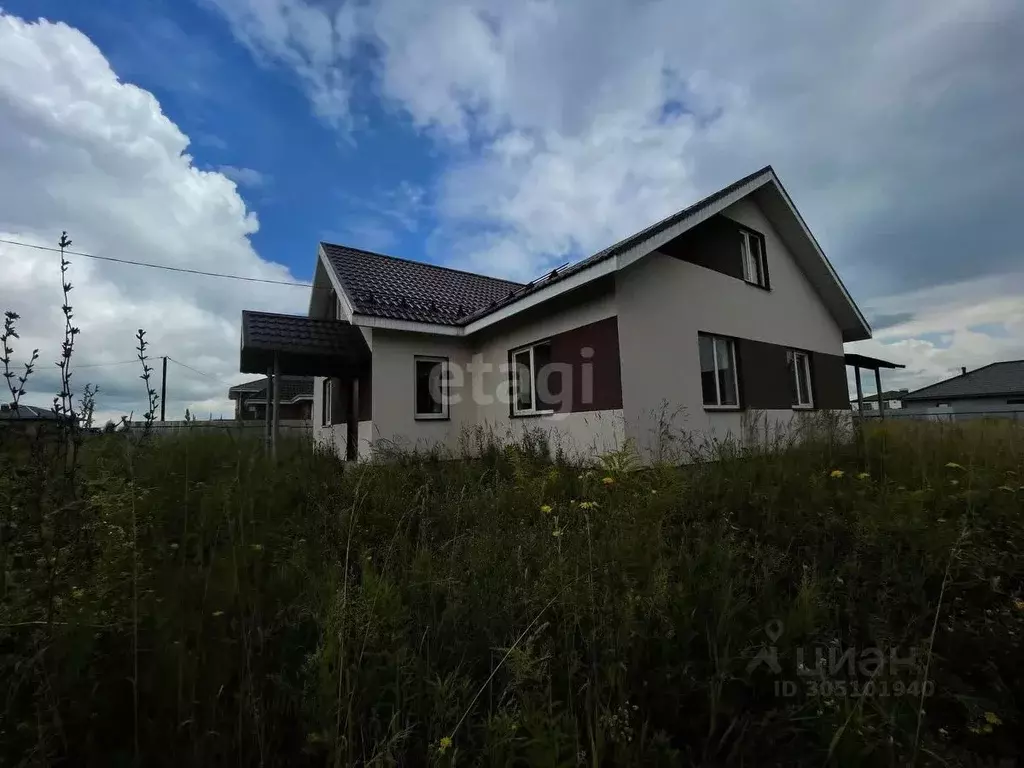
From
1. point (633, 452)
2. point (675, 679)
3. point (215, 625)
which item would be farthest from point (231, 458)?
point (633, 452)

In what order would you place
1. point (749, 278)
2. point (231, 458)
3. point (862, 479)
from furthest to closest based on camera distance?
point (749, 278), point (862, 479), point (231, 458)

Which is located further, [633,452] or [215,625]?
[633,452]

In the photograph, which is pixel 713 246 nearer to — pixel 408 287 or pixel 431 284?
pixel 431 284

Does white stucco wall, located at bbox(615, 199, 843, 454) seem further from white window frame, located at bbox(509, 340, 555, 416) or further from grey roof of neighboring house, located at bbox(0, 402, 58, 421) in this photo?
grey roof of neighboring house, located at bbox(0, 402, 58, 421)

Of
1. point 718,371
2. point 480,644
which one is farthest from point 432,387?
point 480,644

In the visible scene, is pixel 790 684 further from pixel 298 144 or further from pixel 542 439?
pixel 298 144

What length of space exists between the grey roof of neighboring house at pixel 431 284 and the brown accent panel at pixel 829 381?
5.30 metres

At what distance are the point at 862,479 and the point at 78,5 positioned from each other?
10.0 m

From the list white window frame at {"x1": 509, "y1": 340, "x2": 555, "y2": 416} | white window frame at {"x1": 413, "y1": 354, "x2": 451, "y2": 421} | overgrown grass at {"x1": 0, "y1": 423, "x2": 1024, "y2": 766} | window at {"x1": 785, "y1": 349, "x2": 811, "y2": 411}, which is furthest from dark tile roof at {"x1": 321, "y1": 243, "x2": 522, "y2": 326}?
window at {"x1": 785, "y1": 349, "x2": 811, "y2": 411}

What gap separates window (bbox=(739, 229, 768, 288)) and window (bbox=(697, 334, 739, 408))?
2.17m

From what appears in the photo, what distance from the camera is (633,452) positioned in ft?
22.5

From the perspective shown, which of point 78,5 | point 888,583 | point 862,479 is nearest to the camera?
point 888,583

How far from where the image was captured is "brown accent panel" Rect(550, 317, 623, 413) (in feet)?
23.6

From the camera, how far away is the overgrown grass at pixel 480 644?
→ 1.47 meters
